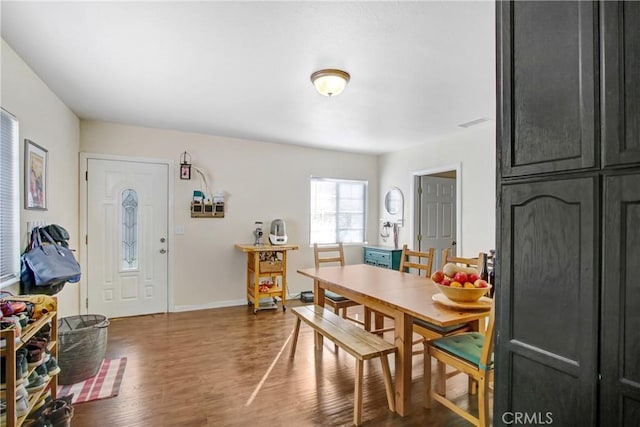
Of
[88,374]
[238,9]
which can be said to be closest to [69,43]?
[238,9]

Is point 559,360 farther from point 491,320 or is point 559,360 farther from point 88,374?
point 88,374

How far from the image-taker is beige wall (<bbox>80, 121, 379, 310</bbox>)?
4148mm

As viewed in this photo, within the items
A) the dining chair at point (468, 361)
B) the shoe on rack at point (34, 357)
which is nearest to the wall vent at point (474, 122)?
the dining chair at point (468, 361)

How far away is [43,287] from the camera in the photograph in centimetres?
243

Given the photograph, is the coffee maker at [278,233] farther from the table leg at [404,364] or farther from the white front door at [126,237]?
the table leg at [404,364]

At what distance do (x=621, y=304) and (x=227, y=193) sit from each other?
431 cm

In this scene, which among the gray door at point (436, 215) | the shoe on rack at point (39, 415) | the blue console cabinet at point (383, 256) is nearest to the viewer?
the shoe on rack at point (39, 415)

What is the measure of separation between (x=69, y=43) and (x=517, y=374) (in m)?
3.02

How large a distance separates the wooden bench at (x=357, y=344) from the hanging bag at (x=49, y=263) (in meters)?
1.84

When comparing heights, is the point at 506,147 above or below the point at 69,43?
below

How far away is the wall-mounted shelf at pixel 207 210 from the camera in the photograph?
172 inches

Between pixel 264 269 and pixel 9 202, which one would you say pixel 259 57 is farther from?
pixel 264 269

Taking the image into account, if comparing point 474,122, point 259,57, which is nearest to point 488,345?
point 259,57

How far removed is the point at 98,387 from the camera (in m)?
2.43
